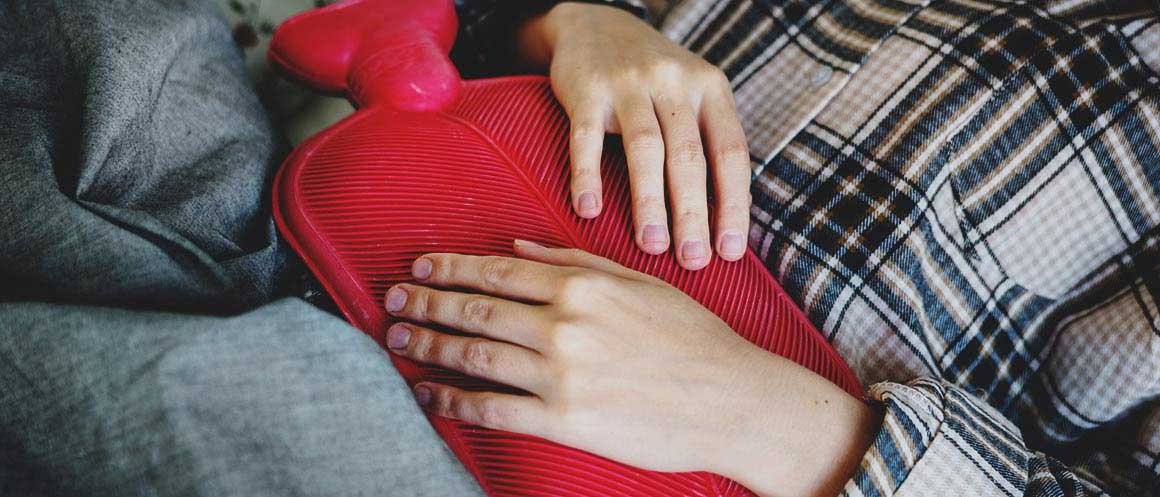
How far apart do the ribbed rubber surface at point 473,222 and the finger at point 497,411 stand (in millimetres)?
10

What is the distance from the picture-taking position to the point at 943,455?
1.59 feet

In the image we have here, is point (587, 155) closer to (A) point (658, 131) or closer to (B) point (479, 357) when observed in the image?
(A) point (658, 131)

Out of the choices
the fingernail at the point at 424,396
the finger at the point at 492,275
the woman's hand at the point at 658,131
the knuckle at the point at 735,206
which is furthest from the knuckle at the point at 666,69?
the fingernail at the point at 424,396

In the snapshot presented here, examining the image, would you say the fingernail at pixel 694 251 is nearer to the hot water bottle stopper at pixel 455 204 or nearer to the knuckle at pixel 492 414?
the hot water bottle stopper at pixel 455 204

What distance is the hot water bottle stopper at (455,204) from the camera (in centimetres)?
44

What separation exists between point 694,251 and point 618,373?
124 millimetres

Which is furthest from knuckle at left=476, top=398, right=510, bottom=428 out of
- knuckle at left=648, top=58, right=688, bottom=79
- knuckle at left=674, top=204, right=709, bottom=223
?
knuckle at left=648, top=58, right=688, bottom=79

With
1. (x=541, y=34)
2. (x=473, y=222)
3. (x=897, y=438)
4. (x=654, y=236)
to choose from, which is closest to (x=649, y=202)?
(x=654, y=236)

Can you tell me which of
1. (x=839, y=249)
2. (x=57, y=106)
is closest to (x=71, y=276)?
(x=57, y=106)

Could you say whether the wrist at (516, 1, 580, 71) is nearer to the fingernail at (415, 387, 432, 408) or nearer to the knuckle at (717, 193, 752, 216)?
the knuckle at (717, 193, 752, 216)

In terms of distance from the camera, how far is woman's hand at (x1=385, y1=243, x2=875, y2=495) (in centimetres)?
44

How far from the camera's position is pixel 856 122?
63 centimetres

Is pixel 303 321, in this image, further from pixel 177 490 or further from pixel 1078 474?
pixel 1078 474

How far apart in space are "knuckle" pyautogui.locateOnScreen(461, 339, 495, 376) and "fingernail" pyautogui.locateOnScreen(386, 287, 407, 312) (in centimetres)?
6
